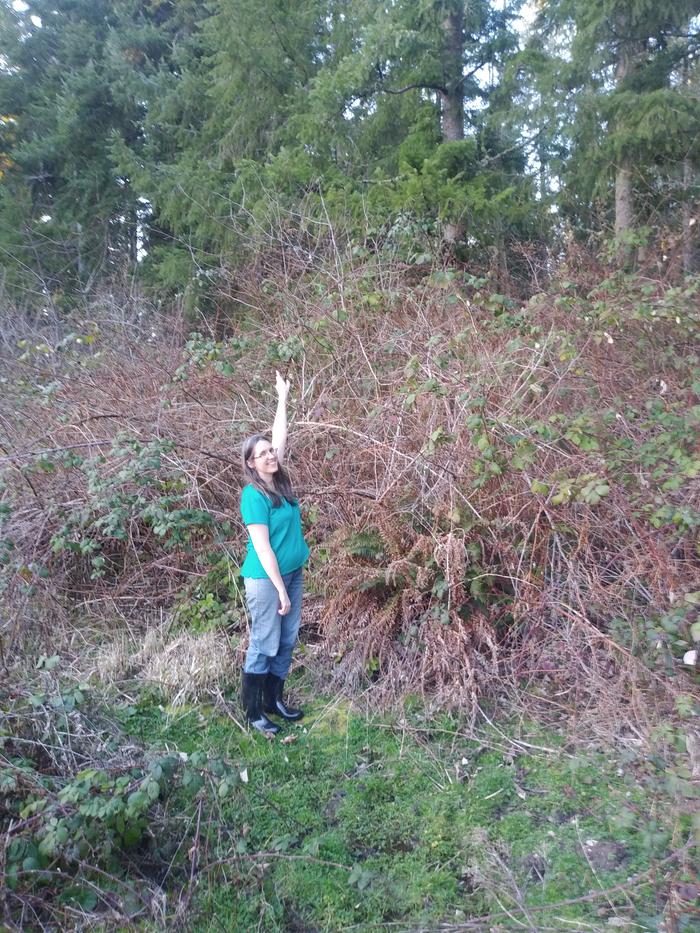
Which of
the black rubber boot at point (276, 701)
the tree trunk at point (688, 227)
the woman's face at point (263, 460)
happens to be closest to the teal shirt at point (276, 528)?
the woman's face at point (263, 460)

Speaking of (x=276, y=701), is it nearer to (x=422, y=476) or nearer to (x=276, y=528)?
(x=276, y=528)

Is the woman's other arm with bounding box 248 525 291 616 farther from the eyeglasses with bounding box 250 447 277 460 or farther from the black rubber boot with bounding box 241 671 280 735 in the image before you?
the black rubber boot with bounding box 241 671 280 735

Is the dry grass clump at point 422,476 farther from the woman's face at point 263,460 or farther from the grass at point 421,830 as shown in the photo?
the woman's face at point 263,460

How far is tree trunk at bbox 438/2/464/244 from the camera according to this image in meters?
10.7

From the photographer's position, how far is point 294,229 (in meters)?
8.41

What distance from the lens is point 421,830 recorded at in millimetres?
3602

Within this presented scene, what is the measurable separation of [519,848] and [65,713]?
2.20 metres

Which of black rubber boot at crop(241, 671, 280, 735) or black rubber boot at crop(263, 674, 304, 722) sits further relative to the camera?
black rubber boot at crop(263, 674, 304, 722)

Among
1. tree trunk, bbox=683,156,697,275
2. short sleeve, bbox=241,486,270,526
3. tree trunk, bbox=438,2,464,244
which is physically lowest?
short sleeve, bbox=241,486,270,526

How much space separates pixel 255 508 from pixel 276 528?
0.20m

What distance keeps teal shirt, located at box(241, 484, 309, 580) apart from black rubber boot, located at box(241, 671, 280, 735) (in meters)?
0.64

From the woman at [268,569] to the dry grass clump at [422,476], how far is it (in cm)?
56

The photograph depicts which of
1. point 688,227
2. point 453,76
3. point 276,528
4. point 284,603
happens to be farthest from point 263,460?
point 453,76

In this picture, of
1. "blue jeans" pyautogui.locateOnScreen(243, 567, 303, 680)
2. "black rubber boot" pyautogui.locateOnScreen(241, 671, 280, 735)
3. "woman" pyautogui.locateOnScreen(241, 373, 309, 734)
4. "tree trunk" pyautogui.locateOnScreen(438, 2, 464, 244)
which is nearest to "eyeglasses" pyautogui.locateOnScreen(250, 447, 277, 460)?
"woman" pyautogui.locateOnScreen(241, 373, 309, 734)
